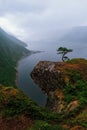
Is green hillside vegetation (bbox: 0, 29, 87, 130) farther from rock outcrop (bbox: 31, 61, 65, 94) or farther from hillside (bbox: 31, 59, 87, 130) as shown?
rock outcrop (bbox: 31, 61, 65, 94)

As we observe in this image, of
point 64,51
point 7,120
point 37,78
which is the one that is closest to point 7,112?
point 7,120

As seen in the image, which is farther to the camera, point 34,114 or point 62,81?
point 62,81

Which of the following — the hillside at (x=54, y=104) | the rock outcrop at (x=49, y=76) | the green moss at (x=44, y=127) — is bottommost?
the green moss at (x=44, y=127)

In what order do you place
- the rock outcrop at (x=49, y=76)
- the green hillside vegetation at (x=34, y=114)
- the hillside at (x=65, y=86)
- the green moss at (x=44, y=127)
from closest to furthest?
the green moss at (x=44, y=127), the green hillside vegetation at (x=34, y=114), the hillside at (x=65, y=86), the rock outcrop at (x=49, y=76)

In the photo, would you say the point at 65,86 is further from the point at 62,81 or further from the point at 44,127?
the point at 44,127

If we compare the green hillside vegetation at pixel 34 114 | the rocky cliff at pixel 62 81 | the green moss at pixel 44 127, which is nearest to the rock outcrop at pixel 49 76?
the rocky cliff at pixel 62 81

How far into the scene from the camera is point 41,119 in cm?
2481

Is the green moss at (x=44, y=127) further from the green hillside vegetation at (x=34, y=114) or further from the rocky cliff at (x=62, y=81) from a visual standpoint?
the rocky cliff at (x=62, y=81)

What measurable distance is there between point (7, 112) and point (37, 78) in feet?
73.4

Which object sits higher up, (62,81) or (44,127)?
(62,81)

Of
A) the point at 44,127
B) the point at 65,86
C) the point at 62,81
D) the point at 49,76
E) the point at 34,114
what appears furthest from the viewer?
the point at 49,76

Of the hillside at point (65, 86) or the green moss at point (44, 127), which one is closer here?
the green moss at point (44, 127)

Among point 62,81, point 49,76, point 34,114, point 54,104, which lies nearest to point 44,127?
point 34,114

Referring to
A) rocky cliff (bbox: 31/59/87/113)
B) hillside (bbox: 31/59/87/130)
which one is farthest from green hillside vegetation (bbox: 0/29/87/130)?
rocky cliff (bbox: 31/59/87/113)
